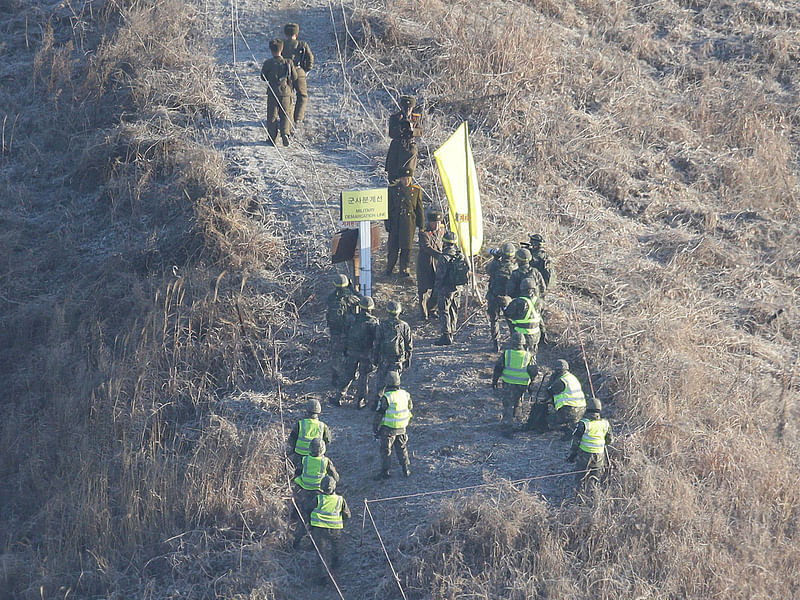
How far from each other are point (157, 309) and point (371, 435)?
11.9 ft

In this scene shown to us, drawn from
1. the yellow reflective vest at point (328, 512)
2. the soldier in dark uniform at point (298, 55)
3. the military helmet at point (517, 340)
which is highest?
the soldier in dark uniform at point (298, 55)

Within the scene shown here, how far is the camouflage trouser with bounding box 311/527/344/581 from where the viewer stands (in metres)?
10.3

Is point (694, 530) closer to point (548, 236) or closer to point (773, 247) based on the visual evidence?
point (548, 236)

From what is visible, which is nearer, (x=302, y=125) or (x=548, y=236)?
(x=548, y=236)

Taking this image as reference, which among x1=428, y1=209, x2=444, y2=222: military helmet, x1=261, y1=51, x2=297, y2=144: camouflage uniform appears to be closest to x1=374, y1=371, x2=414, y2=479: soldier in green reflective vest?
x1=428, y1=209, x2=444, y2=222: military helmet

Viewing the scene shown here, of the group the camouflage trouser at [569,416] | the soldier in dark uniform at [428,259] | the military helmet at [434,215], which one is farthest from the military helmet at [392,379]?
the military helmet at [434,215]

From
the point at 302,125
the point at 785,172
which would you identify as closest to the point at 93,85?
the point at 302,125

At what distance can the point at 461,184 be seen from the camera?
523 inches

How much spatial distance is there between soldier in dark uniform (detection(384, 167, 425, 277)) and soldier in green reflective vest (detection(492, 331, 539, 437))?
297cm

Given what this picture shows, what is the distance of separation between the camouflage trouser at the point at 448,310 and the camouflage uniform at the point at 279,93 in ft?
16.1

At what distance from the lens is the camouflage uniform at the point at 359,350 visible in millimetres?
12016

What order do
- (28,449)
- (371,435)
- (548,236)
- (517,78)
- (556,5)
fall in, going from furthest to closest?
(556,5) → (517,78) → (548,236) → (28,449) → (371,435)

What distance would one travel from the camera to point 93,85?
18406mm

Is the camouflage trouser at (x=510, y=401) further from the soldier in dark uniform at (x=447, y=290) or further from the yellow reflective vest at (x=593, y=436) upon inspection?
the soldier in dark uniform at (x=447, y=290)
